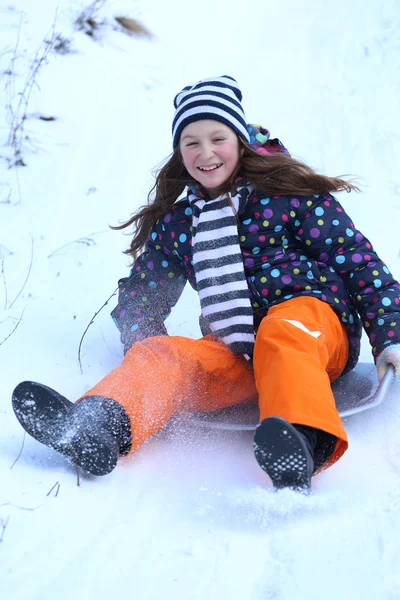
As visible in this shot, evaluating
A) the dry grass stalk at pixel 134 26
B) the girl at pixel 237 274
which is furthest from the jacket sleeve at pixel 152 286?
the dry grass stalk at pixel 134 26

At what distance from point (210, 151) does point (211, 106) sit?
0.14 metres

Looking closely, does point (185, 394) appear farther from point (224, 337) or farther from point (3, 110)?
point (3, 110)

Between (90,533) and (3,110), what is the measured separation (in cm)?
313

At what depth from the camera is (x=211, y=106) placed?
7.29ft

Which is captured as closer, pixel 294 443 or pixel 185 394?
pixel 294 443

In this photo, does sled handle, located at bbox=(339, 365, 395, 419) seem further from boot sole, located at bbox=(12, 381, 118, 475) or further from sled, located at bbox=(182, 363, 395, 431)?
boot sole, located at bbox=(12, 381, 118, 475)

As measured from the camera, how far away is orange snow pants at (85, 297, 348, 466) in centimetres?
170

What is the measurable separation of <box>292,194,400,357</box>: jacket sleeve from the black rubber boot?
861 millimetres

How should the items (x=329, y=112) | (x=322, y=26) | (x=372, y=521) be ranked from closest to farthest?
(x=372, y=521) < (x=329, y=112) < (x=322, y=26)

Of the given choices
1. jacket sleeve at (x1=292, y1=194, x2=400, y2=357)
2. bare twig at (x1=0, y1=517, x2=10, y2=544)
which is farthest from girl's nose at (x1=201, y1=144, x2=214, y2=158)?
bare twig at (x1=0, y1=517, x2=10, y2=544)

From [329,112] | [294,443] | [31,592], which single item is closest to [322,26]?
[329,112]

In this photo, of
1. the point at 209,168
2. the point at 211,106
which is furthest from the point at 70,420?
the point at 211,106

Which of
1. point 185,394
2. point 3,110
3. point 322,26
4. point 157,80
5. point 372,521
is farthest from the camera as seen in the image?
point 322,26

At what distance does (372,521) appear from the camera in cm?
155
